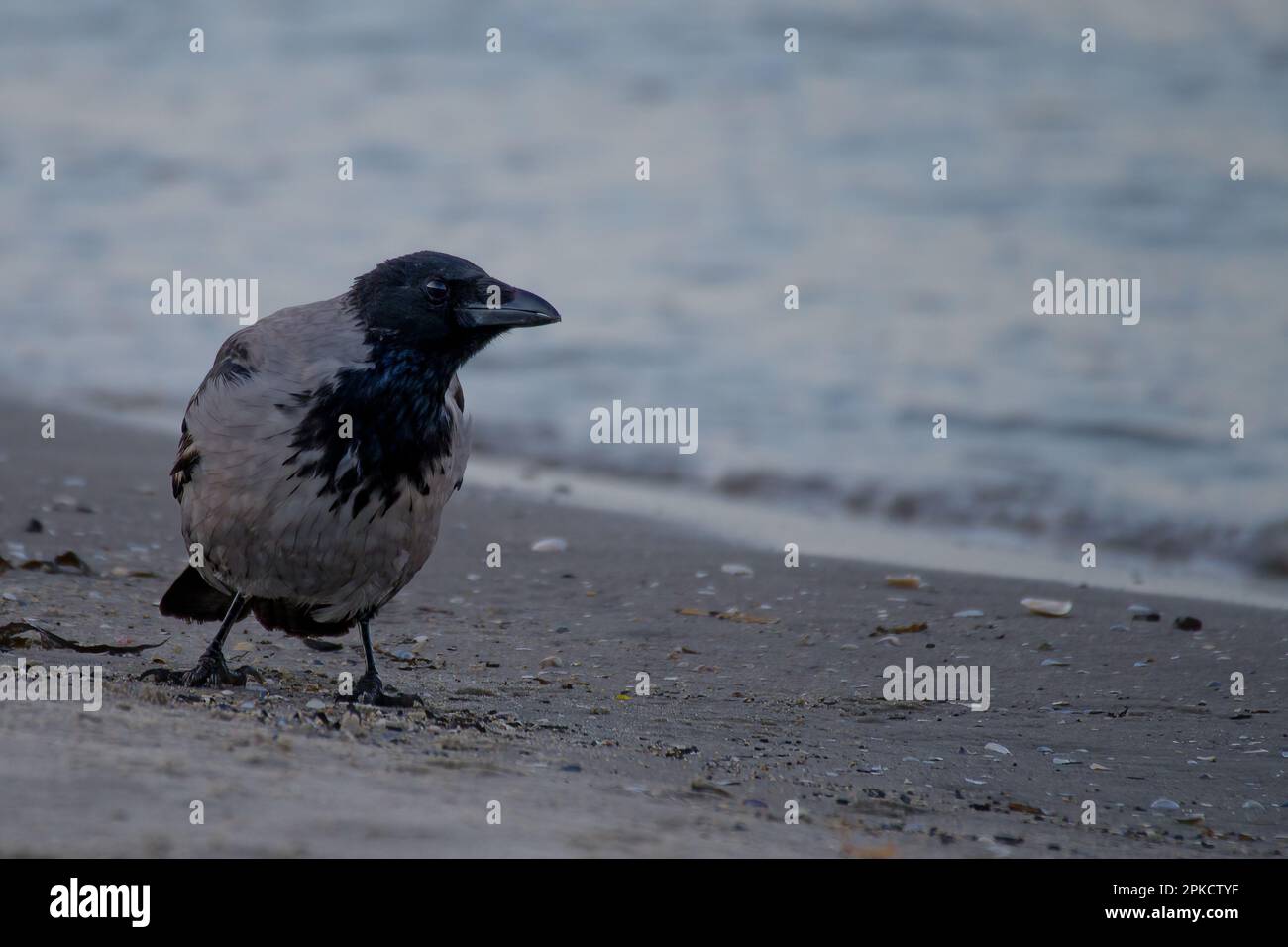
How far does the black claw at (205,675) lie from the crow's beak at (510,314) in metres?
1.26

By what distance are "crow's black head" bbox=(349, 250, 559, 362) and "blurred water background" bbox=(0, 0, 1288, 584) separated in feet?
14.5

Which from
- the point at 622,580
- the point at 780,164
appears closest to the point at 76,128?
the point at 780,164

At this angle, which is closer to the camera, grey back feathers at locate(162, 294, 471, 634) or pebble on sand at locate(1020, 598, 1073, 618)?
grey back feathers at locate(162, 294, 471, 634)

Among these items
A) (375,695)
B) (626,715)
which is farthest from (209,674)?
(626,715)

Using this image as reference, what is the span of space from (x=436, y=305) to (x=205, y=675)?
130 cm

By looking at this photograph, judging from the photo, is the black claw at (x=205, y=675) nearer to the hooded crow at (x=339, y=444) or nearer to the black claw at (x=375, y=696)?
the hooded crow at (x=339, y=444)

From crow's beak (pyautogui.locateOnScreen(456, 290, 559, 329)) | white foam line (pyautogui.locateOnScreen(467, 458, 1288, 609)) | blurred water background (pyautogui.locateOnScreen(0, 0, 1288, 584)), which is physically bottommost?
white foam line (pyautogui.locateOnScreen(467, 458, 1288, 609))

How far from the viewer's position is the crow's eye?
4590 mm

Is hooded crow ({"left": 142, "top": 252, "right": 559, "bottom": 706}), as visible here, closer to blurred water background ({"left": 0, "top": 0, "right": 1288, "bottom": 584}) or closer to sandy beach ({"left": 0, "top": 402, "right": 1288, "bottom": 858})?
sandy beach ({"left": 0, "top": 402, "right": 1288, "bottom": 858})

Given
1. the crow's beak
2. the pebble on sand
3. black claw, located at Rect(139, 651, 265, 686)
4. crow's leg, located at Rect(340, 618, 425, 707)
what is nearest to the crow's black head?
the crow's beak

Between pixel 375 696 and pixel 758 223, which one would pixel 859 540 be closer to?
pixel 375 696

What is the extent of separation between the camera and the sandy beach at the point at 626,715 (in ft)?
10.1

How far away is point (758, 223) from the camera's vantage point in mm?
15227

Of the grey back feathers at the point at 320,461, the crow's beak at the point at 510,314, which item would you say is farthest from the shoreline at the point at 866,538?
the grey back feathers at the point at 320,461
